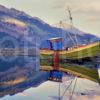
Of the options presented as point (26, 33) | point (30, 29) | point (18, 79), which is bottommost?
point (18, 79)

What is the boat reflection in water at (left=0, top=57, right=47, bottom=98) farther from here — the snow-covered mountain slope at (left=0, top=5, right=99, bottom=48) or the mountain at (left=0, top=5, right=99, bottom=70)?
the snow-covered mountain slope at (left=0, top=5, right=99, bottom=48)

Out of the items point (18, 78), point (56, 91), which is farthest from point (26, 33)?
point (56, 91)

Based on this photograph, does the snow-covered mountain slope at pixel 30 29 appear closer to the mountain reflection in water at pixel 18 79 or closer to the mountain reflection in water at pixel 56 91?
the mountain reflection in water at pixel 18 79

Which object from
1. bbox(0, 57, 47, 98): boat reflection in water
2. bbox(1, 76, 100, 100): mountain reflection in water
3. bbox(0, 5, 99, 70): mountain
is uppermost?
bbox(0, 5, 99, 70): mountain

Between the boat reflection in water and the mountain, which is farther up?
the mountain

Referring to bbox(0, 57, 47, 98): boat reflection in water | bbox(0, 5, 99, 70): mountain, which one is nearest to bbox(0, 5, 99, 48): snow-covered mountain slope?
bbox(0, 5, 99, 70): mountain

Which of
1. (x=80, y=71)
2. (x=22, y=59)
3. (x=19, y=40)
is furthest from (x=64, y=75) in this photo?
(x=19, y=40)

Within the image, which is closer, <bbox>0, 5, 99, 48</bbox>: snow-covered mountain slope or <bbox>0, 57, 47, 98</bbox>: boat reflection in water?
<bbox>0, 57, 47, 98</bbox>: boat reflection in water

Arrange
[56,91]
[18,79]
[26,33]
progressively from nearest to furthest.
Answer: [56,91]
[18,79]
[26,33]

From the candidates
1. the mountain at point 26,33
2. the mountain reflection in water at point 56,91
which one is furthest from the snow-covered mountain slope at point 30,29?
the mountain reflection in water at point 56,91

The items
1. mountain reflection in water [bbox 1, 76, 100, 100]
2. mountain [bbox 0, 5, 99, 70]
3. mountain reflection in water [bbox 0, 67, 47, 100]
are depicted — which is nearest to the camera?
mountain reflection in water [bbox 1, 76, 100, 100]

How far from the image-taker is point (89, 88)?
9.48 metres

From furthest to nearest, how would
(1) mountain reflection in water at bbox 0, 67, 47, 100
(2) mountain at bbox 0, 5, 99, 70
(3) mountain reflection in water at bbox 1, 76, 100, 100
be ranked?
1. (2) mountain at bbox 0, 5, 99, 70
2. (1) mountain reflection in water at bbox 0, 67, 47, 100
3. (3) mountain reflection in water at bbox 1, 76, 100, 100

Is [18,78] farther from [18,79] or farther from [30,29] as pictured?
[30,29]
